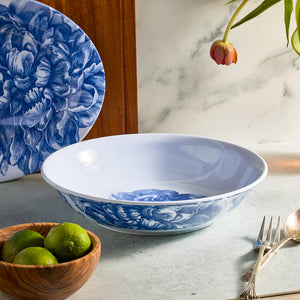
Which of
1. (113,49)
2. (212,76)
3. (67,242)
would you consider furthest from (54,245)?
(212,76)

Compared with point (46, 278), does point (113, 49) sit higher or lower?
higher

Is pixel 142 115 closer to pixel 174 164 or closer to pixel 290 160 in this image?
pixel 174 164

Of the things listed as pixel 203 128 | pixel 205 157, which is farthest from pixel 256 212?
pixel 203 128

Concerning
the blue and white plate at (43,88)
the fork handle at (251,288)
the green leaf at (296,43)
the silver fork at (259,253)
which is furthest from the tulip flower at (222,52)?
the fork handle at (251,288)

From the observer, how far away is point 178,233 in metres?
0.79

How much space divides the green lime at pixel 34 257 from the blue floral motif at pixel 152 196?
326mm

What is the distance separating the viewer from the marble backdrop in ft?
3.77

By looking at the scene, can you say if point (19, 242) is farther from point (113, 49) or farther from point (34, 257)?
point (113, 49)

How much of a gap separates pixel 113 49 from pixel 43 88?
6.8 inches

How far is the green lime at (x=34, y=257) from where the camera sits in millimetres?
567

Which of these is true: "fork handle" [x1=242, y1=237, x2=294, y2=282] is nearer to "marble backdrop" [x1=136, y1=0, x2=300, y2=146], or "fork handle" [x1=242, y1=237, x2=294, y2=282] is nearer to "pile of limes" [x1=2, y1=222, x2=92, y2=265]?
"pile of limes" [x1=2, y1=222, x2=92, y2=265]

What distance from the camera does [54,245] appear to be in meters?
0.61

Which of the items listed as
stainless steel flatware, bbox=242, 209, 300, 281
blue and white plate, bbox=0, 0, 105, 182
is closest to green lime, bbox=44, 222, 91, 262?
stainless steel flatware, bbox=242, 209, 300, 281

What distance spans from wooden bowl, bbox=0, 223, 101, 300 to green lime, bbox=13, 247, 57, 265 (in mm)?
13
